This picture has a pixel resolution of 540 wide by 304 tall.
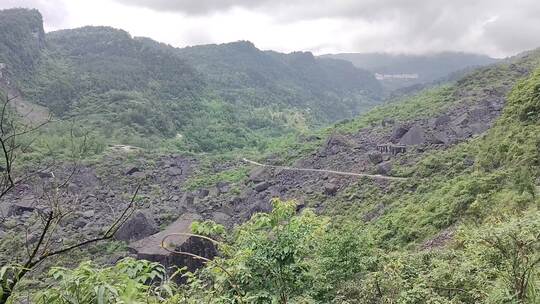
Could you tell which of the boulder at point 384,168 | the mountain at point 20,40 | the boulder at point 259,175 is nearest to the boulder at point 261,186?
the boulder at point 259,175

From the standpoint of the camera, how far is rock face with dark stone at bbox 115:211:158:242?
2553 centimetres

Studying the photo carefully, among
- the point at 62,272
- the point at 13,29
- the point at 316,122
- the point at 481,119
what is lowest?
the point at 316,122

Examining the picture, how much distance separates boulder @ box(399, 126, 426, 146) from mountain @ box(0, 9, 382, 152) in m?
33.0

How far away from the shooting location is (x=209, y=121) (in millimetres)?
80750

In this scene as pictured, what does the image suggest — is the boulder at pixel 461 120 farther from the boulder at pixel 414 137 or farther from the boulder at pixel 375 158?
the boulder at pixel 375 158

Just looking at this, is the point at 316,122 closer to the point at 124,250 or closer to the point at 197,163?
the point at 197,163

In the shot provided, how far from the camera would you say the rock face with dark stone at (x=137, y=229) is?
25.5 meters

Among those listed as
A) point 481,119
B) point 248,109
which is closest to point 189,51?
point 248,109

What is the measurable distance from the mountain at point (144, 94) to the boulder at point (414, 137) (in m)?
33.0

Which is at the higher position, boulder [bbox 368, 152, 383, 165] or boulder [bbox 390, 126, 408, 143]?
boulder [bbox 390, 126, 408, 143]

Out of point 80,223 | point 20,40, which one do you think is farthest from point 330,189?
point 20,40

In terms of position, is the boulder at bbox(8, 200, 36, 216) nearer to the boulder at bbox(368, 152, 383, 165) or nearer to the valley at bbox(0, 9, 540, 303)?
the valley at bbox(0, 9, 540, 303)

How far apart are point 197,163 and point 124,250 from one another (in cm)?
2727

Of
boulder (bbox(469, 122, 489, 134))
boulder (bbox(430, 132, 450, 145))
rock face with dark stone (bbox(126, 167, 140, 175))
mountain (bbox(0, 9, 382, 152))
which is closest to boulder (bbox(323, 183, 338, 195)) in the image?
boulder (bbox(430, 132, 450, 145))
